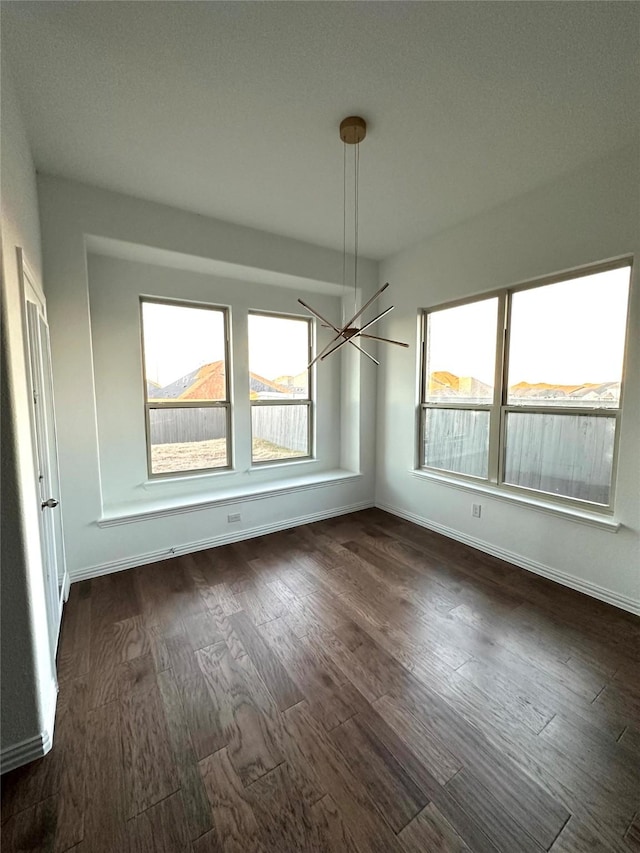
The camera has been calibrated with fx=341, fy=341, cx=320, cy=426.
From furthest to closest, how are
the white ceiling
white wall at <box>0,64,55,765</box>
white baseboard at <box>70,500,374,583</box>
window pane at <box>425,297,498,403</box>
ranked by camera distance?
1. window pane at <box>425,297,498,403</box>
2. white baseboard at <box>70,500,374,583</box>
3. the white ceiling
4. white wall at <box>0,64,55,765</box>

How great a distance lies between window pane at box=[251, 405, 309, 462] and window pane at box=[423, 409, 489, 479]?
153cm

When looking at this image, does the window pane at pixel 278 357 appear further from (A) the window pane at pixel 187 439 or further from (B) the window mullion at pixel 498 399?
(B) the window mullion at pixel 498 399

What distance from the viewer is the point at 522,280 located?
9.42 ft

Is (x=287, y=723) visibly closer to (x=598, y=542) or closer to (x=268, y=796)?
(x=268, y=796)

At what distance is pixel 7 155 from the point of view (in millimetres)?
1521

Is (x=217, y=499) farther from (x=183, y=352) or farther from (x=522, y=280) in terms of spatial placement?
(x=522, y=280)

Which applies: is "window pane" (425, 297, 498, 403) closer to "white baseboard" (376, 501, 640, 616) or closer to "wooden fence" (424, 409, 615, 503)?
"wooden fence" (424, 409, 615, 503)

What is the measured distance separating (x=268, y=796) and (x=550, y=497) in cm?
Answer: 274

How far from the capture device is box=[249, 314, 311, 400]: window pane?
4.00 m

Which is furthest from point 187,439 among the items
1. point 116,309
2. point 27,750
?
point 27,750

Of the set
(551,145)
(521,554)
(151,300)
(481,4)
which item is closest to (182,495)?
(151,300)

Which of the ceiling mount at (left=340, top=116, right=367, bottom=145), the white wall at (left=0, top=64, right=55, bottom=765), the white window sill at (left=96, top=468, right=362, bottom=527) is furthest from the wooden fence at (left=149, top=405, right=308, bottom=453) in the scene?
the ceiling mount at (left=340, top=116, right=367, bottom=145)

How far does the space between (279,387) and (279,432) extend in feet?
1.83

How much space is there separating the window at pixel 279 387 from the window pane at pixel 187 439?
1.28 ft
